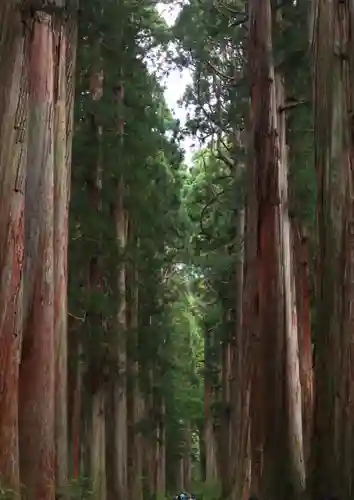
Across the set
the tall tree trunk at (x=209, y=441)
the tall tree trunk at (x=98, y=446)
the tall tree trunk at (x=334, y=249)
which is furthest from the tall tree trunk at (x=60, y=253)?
the tall tree trunk at (x=209, y=441)

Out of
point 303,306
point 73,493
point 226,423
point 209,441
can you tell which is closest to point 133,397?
point 226,423

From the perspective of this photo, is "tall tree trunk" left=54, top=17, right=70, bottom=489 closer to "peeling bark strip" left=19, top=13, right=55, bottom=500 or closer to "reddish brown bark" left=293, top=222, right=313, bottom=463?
"peeling bark strip" left=19, top=13, right=55, bottom=500

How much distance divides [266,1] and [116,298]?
8.17 metres

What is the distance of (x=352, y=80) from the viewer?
7824 mm

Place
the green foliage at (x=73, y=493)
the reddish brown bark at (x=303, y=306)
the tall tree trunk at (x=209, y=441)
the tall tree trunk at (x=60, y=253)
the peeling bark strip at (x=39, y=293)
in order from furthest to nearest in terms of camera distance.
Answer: the tall tree trunk at (x=209, y=441) < the reddish brown bark at (x=303, y=306) < the tall tree trunk at (x=60, y=253) < the green foliage at (x=73, y=493) < the peeling bark strip at (x=39, y=293)

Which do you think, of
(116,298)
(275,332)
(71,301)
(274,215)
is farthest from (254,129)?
(116,298)

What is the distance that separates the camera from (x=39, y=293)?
9891mm

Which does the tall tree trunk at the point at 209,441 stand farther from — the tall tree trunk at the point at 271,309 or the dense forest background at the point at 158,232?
the tall tree trunk at the point at 271,309

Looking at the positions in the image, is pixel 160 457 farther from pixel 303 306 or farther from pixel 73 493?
pixel 73 493

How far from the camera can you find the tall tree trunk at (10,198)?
309 inches

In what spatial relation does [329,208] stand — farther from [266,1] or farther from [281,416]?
[266,1]

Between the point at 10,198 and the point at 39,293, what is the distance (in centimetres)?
193

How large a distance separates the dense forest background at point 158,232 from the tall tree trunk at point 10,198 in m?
0.02

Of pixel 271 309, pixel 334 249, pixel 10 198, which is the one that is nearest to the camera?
pixel 334 249
